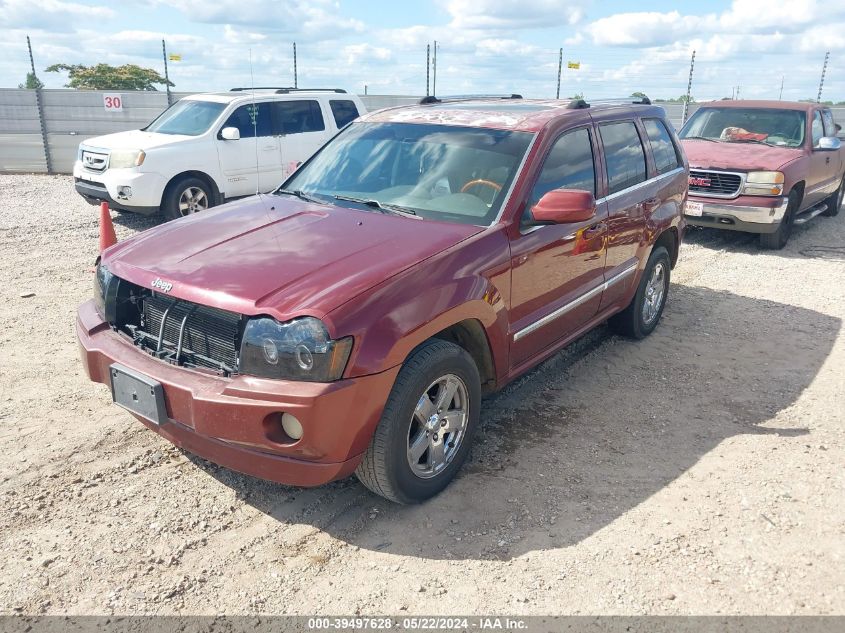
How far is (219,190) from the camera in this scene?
977 cm

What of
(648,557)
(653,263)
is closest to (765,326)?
(653,263)

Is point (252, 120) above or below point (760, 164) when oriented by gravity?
above

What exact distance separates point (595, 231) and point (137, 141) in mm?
7305

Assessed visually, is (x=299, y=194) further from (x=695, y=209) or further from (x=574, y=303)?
(x=695, y=209)

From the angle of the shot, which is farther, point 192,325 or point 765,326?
point 765,326

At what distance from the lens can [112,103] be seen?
17.3 m

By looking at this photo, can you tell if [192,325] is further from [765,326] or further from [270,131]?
[270,131]

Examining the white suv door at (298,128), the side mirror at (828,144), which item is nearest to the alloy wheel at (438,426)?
the white suv door at (298,128)

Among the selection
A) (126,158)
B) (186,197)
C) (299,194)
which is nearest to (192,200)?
(186,197)

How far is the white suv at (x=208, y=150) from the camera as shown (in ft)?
29.7

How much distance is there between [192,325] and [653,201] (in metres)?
3.67

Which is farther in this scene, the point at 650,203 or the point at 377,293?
the point at 650,203

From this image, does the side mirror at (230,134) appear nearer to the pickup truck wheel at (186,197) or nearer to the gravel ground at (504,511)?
→ the pickup truck wheel at (186,197)

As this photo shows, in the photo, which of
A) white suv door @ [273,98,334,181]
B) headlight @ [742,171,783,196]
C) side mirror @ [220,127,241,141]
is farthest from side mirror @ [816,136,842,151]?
side mirror @ [220,127,241,141]
